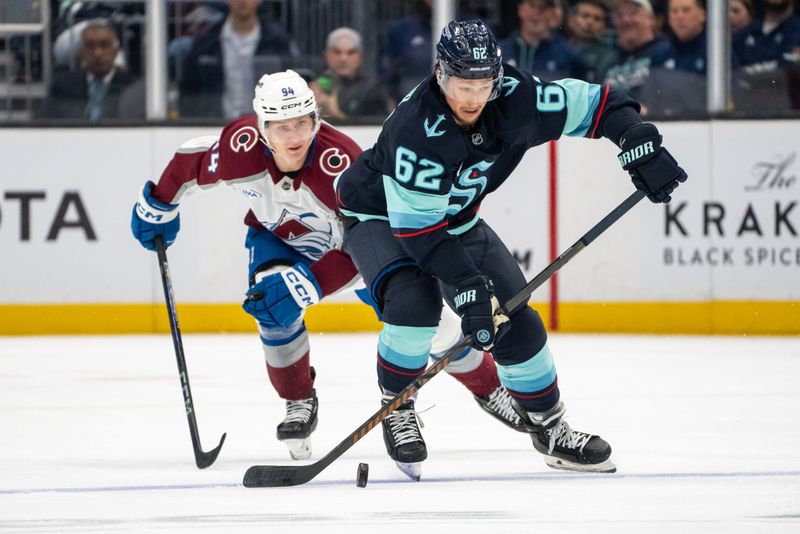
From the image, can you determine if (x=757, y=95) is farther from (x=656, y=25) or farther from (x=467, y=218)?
(x=467, y=218)

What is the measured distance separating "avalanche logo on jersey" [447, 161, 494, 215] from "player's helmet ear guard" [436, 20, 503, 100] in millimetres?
186

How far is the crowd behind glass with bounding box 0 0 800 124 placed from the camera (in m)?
6.93

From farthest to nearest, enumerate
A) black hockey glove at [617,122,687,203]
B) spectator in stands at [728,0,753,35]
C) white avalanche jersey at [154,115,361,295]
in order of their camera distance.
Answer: spectator in stands at [728,0,753,35] → white avalanche jersey at [154,115,361,295] → black hockey glove at [617,122,687,203]

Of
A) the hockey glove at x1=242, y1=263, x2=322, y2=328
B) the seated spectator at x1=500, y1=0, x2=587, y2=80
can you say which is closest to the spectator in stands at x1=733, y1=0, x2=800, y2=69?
the seated spectator at x1=500, y1=0, x2=587, y2=80

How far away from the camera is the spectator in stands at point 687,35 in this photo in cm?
693

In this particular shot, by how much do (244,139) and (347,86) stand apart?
322cm

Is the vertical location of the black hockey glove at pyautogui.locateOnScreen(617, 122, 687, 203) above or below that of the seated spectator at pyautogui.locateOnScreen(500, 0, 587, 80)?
below

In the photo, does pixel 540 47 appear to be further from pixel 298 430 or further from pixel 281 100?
pixel 298 430

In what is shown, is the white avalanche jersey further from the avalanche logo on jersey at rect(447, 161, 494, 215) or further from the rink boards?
the rink boards

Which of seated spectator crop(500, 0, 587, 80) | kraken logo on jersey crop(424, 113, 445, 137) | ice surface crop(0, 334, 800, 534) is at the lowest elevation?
ice surface crop(0, 334, 800, 534)

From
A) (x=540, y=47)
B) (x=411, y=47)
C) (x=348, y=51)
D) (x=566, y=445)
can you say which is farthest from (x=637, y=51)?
(x=566, y=445)

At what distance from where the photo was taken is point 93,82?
276 inches

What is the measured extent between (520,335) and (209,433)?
1237 millimetres

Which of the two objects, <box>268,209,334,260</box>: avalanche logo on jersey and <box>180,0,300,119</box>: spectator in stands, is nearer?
<box>268,209,334,260</box>: avalanche logo on jersey
